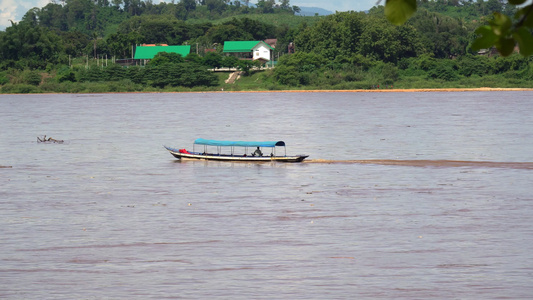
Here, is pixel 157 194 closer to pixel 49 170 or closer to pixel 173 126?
pixel 49 170

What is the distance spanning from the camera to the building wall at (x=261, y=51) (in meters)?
150

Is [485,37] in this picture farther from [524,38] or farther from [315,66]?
[315,66]

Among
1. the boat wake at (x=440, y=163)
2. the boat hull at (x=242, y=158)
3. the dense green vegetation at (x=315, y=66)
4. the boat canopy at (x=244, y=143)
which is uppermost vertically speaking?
the dense green vegetation at (x=315, y=66)

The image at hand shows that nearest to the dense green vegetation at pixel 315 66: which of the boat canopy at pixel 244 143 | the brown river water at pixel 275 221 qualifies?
the brown river water at pixel 275 221

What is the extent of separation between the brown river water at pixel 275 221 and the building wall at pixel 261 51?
3626 inches

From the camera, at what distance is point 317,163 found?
43.4m

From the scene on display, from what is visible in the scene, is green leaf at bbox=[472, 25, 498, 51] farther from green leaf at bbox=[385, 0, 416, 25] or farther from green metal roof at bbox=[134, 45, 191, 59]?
green metal roof at bbox=[134, 45, 191, 59]

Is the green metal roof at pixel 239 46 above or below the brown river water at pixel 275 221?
above

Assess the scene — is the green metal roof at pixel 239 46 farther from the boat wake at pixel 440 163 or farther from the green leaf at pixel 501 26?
the green leaf at pixel 501 26

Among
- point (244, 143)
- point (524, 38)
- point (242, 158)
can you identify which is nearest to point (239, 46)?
point (244, 143)

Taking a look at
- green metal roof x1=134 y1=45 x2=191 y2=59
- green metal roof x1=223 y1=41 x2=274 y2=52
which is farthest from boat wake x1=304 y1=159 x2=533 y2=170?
green metal roof x1=223 y1=41 x2=274 y2=52

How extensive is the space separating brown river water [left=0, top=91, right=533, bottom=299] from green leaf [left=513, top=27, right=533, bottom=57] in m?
14.9

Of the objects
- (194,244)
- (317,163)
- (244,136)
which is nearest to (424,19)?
(244,136)

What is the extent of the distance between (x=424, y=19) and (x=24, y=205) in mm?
130591
